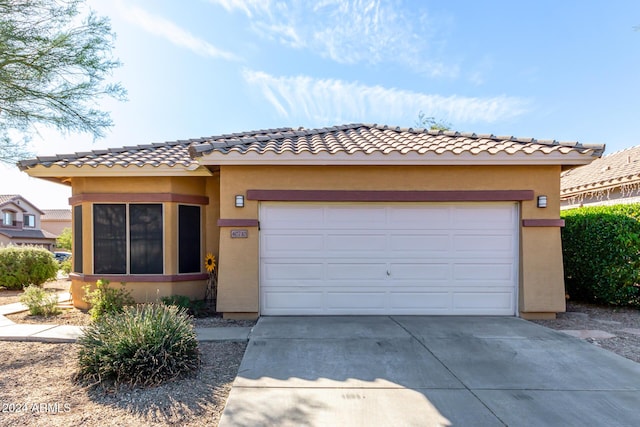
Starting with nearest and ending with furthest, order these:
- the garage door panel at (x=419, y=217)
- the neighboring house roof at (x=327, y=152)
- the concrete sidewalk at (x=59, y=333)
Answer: the concrete sidewalk at (x=59, y=333) < the neighboring house roof at (x=327, y=152) < the garage door panel at (x=419, y=217)

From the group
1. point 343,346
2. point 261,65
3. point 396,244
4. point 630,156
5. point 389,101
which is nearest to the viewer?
point 343,346

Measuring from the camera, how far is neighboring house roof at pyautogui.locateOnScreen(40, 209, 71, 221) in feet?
171

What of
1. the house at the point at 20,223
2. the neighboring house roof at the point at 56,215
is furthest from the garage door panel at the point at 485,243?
the neighboring house roof at the point at 56,215

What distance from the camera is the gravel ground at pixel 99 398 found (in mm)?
3584

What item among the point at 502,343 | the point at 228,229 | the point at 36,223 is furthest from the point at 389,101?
the point at 36,223

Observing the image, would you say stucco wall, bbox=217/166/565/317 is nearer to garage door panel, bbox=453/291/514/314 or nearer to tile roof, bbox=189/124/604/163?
garage door panel, bbox=453/291/514/314

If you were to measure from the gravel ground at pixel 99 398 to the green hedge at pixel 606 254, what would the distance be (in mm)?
8595

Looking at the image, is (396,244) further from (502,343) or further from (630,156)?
(630,156)

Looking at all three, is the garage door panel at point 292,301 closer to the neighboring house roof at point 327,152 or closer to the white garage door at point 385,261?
the white garage door at point 385,261

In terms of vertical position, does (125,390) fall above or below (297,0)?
below

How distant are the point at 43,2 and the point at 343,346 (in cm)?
892

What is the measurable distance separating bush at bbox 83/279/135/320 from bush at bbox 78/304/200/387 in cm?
278

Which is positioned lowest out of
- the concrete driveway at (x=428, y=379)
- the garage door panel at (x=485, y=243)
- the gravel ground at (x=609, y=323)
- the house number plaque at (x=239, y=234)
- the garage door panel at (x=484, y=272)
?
the gravel ground at (x=609, y=323)

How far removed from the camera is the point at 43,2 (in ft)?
23.3
